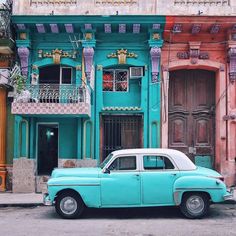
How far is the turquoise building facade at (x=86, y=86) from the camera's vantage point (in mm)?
13750

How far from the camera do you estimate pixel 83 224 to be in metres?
9.12

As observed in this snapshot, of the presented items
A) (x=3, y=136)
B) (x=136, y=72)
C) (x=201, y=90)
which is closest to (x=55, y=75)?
(x=3, y=136)

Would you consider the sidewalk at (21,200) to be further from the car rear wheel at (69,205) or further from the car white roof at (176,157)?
the car white roof at (176,157)

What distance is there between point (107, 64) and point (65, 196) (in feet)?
19.1

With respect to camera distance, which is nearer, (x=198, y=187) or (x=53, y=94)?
(x=198, y=187)

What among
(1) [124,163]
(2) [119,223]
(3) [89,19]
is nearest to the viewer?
(2) [119,223]

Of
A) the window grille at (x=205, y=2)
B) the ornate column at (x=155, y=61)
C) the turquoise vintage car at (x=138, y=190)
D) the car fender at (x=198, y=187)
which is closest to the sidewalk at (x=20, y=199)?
the turquoise vintage car at (x=138, y=190)

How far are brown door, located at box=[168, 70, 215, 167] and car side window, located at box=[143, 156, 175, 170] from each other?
451cm

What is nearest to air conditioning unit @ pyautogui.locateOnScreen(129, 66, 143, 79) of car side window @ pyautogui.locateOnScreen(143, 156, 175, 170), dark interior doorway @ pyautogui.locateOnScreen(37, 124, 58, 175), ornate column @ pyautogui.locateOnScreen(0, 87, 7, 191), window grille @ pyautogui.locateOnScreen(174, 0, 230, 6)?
window grille @ pyautogui.locateOnScreen(174, 0, 230, 6)

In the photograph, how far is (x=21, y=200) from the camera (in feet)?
39.8

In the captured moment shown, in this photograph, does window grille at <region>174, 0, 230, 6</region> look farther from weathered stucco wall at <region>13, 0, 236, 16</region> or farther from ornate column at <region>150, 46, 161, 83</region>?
ornate column at <region>150, 46, 161, 83</region>

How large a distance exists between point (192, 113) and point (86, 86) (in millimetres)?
3919

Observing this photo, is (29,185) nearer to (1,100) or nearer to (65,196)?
(1,100)

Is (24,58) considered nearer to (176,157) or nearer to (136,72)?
(136,72)
